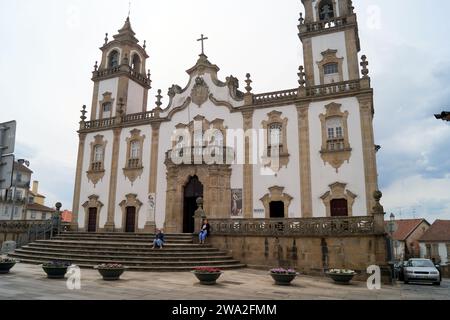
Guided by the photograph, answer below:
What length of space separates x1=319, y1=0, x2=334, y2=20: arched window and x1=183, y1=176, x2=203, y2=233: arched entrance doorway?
14973 millimetres

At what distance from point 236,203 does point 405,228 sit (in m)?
43.4

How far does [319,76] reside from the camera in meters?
23.8

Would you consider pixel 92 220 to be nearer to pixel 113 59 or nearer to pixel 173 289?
pixel 113 59

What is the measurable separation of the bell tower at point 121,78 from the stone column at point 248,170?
457 inches

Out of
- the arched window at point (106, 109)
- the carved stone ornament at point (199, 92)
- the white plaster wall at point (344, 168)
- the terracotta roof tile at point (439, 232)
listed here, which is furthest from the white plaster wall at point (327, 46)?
the terracotta roof tile at point (439, 232)

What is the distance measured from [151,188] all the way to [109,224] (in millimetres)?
4714

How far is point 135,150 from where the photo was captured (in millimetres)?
27672

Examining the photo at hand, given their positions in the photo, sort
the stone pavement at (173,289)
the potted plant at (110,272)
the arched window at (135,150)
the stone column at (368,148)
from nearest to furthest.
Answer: the stone pavement at (173,289)
the potted plant at (110,272)
the stone column at (368,148)
the arched window at (135,150)

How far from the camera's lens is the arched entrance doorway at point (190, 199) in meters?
24.6

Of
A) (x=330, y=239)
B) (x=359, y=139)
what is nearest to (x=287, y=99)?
(x=359, y=139)

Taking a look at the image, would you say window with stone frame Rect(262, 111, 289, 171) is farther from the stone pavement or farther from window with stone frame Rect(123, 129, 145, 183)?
window with stone frame Rect(123, 129, 145, 183)

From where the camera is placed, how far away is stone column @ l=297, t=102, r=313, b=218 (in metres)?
21.2

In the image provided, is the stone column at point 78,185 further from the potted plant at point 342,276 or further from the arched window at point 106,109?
the potted plant at point 342,276

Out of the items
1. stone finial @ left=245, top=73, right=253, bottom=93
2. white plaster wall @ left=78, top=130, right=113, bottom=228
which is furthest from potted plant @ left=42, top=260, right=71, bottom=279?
stone finial @ left=245, top=73, right=253, bottom=93
